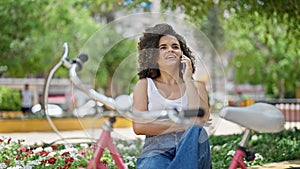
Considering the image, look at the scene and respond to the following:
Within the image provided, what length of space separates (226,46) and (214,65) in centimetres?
2328

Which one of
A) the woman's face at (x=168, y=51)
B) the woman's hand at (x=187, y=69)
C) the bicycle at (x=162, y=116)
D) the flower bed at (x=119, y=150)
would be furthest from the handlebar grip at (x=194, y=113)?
the flower bed at (x=119, y=150)

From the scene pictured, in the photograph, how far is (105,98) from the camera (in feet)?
11.0

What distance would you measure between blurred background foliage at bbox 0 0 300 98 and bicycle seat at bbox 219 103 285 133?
4433 mm

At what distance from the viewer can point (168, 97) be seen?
353 centimetres

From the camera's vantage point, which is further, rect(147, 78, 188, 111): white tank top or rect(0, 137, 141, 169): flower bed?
rect(0, 137, 141, 169): flower bed

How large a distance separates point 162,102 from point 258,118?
2.50ft

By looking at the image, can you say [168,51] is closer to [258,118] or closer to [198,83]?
[198,83]

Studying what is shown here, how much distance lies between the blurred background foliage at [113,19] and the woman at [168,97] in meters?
4.81

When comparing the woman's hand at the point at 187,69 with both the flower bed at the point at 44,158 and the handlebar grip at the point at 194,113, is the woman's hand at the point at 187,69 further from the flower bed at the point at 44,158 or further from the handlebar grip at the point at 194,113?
the flower bed at the point at 44,158

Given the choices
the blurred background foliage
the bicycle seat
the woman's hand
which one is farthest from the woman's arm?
the blurred background foliage

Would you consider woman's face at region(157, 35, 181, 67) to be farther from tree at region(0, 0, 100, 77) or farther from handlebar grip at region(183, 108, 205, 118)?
tree at region(0, 0, 100, 77)

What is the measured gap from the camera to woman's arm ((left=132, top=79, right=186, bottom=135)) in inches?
134

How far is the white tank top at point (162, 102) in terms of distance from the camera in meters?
3.42

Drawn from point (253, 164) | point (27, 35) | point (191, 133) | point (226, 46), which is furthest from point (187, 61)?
point (226, 46)
